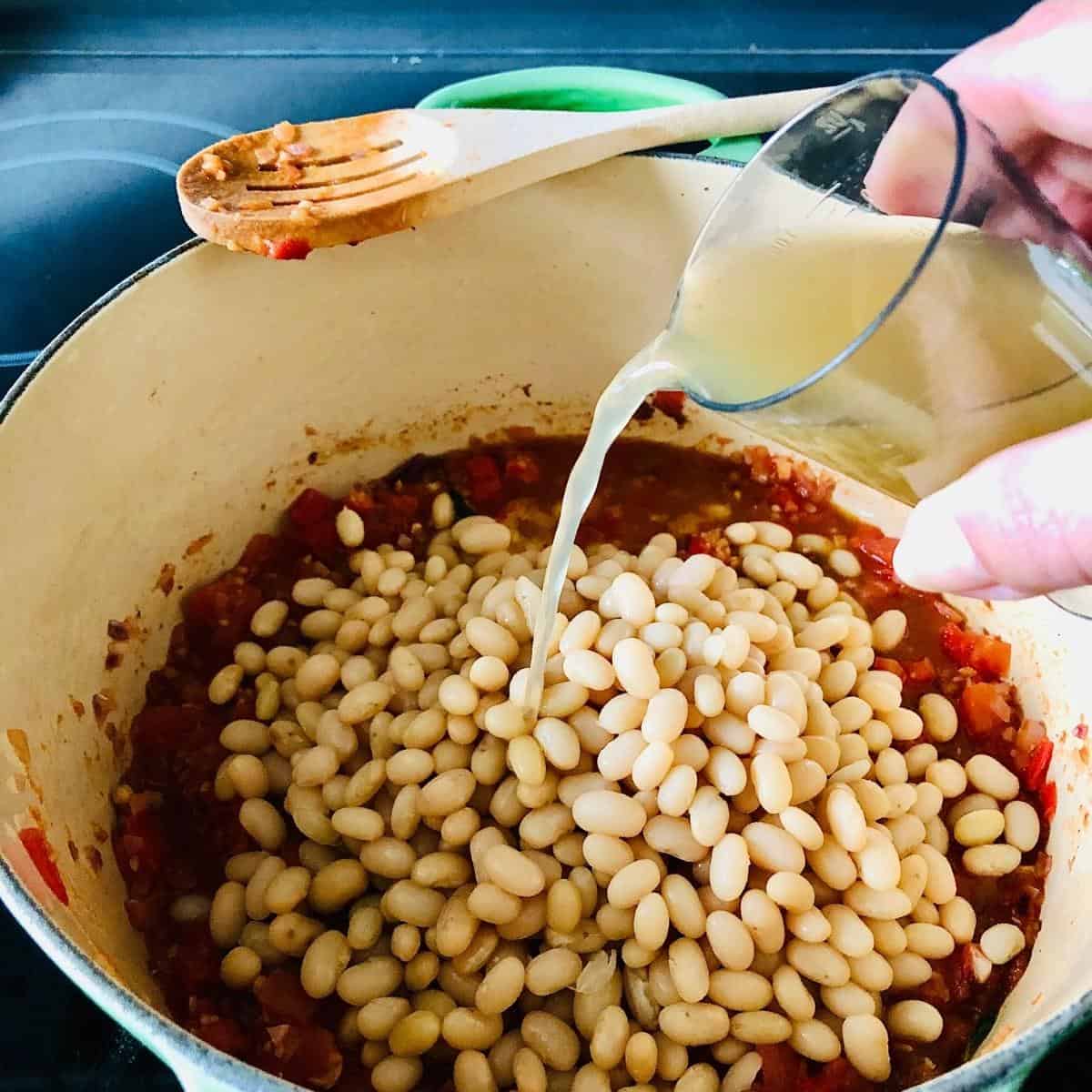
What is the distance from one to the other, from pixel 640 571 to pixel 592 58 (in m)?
0.64

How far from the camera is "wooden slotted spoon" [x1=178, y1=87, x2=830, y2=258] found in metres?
0.86

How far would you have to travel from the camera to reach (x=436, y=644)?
940 mm

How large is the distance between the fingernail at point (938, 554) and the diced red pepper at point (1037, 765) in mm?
343

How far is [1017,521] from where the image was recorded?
57cm

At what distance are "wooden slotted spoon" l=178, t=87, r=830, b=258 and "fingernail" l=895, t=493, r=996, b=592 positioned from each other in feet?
1.40

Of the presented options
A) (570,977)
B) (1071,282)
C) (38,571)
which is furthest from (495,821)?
(1071,282)

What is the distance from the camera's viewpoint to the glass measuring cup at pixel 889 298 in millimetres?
554

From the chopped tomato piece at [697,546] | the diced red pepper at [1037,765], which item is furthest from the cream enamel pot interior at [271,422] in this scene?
the chopped tomato piece at [697,546]

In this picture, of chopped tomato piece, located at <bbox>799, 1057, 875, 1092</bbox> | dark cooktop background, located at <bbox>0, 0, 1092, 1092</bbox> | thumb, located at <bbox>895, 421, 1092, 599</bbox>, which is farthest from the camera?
dark cooktop background, located at <bbox>0, 0, 1092, 1092</bbox>

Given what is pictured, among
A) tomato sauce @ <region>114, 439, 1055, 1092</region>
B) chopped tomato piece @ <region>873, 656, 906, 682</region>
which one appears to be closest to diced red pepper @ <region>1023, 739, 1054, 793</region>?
tomato sauce @ <region>114, 439, 1055, 1092</region>

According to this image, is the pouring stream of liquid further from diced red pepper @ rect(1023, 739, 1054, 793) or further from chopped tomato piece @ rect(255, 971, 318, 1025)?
diced red pepper @ rect(1023, 739, 1054, 793)

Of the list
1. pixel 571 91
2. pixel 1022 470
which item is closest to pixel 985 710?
pixel 1022 470

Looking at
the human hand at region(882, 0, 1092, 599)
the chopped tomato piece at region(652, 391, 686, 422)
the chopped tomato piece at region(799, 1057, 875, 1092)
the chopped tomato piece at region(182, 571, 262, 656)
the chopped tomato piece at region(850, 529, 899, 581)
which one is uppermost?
the human hand at region(882, 0, 1092, 599)

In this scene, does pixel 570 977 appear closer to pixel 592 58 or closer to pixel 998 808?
pixel 998 808
